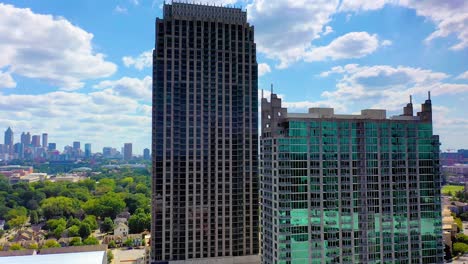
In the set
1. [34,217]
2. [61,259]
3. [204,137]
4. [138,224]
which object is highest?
[204,137]

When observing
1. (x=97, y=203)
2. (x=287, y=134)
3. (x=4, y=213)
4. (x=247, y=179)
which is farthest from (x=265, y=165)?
(x=4, y=213)

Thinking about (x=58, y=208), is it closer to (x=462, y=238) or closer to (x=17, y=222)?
(x=17, y=222)

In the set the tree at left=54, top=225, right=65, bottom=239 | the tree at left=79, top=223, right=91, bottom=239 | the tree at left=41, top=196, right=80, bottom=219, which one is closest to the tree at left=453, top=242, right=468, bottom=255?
the tree at left=79, top=223, right=91, bottom=239

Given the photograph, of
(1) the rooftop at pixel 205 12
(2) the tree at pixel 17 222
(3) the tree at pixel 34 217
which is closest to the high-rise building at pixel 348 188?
(1) the rooftop at pixel 205 12

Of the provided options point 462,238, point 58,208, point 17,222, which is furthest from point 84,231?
point 462,238

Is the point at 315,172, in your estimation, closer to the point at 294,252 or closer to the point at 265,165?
the point at 265,165

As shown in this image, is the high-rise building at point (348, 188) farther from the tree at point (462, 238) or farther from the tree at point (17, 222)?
the tree at point (17, 222)
